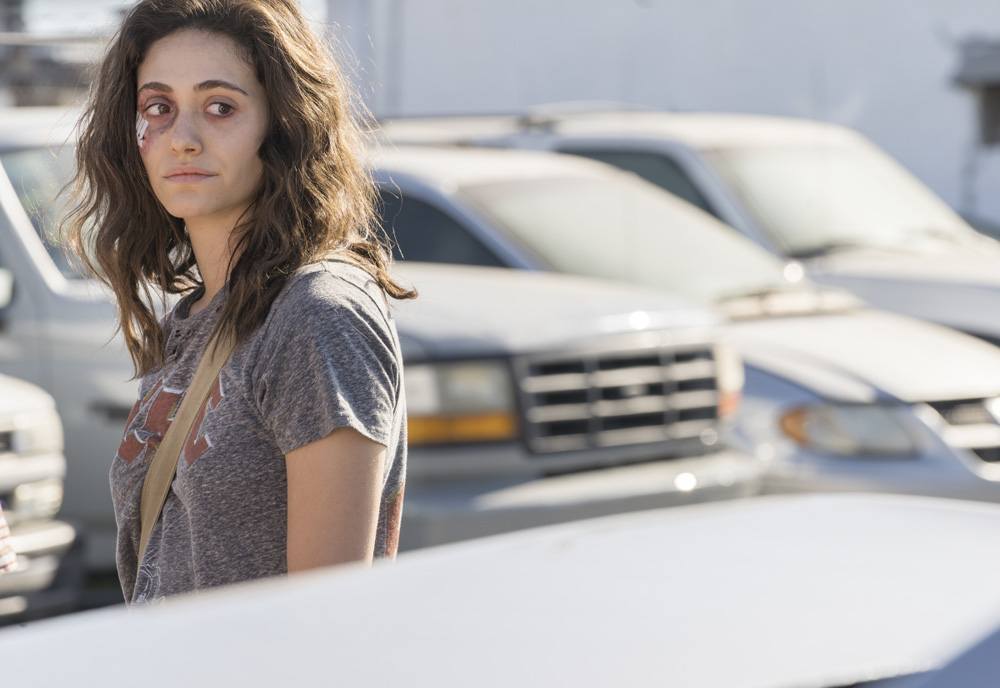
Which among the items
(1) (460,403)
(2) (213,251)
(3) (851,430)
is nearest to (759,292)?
(3) (851,430)

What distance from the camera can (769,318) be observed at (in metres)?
5.44

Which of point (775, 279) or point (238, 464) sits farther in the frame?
point (775, 279)

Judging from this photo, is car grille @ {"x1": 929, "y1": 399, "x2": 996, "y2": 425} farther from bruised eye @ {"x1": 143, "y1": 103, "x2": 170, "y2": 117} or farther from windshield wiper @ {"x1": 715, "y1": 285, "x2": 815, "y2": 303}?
bruised eye @ {"x1": 143, "y1": 103, "x2": 170, "y2": 117}

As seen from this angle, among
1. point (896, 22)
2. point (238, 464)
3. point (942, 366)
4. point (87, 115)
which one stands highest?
point (896, 22)

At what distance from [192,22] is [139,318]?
0.48 m

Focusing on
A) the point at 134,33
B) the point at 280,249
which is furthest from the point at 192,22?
the point at 280,249

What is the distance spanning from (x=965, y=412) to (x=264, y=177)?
382 cm

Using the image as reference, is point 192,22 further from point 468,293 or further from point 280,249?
point 468,293

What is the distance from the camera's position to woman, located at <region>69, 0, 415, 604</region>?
1646 millimetres

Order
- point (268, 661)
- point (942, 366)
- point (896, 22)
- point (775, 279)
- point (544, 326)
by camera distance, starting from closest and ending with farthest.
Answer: point (268, 661)
point (544, 326)
point (942, 366)
point (775, 279)
point (896, 22)

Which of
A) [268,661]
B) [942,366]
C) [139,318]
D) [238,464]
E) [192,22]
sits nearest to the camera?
[268,661]

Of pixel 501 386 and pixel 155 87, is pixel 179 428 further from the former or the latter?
pixel 501 386

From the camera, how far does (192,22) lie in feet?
6.01

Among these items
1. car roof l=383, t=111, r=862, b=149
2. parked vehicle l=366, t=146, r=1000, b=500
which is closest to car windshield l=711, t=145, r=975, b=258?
car roof l=383, t=111, r=862, b=149
